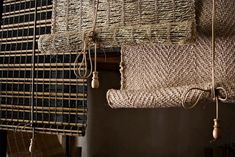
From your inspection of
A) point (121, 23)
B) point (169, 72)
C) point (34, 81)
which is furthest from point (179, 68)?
point (34, 81)

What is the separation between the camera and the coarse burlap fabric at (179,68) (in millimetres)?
502

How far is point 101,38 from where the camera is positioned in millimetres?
542

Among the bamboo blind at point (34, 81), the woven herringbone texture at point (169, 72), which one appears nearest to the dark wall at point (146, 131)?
the bamboo blind at point (34, 81)

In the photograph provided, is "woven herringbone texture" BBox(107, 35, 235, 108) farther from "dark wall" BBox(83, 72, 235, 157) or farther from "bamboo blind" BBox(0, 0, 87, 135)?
"dark wall" BBox(83, 72, 235, 157)

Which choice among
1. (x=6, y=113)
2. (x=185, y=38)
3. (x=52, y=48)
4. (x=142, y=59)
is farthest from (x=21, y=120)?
(x=185, y=38)

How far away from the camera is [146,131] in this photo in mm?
1044

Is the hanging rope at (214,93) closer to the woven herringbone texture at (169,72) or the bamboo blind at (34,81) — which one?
the woven herringbone texture at (169,72)

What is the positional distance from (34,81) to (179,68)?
0.39 meters

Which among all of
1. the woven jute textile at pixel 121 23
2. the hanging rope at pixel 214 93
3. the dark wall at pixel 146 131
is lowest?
the dark wall at pixel 146 131

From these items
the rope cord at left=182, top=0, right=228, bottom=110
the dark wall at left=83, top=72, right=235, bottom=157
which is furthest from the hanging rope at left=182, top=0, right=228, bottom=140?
the dark wall at left=83, top=72, right=235, bottom=157

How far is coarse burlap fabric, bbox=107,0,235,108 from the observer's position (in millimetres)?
502

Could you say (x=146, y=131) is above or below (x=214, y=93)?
below

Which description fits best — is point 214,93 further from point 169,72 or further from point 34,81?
point 34,81

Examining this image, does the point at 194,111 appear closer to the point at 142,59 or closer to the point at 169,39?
the point at 142,59
